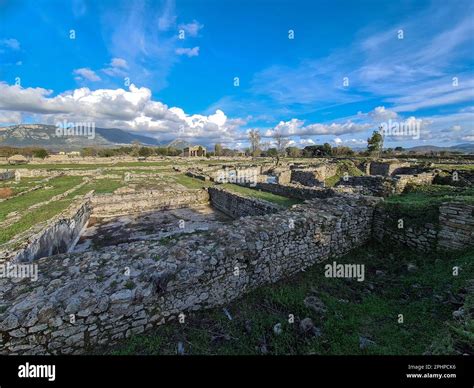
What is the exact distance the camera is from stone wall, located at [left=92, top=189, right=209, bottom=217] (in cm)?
1486

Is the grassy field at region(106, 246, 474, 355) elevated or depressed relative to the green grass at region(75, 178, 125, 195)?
depressed

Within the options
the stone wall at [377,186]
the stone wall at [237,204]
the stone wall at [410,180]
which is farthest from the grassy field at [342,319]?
the stone wall at [410,180]

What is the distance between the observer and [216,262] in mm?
5129

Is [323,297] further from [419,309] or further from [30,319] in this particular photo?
[30,319]

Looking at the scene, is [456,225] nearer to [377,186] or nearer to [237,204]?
[377,186]

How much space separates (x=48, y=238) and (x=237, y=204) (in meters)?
9.28

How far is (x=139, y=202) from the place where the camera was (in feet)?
51.4

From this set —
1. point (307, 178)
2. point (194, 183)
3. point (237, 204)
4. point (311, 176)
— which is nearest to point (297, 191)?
point (237, 204)

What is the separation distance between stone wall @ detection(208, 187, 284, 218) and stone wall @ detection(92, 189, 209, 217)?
1832 millimetres

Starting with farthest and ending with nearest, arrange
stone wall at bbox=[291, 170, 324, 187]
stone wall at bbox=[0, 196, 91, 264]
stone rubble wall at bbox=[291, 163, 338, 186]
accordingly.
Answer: stone rubble wall at bbox=[291, 163, 338, 186]
stone wall at bbox=[291, 170, 324, 187]
stone wall at bbox=[0, 196, 91, 264]

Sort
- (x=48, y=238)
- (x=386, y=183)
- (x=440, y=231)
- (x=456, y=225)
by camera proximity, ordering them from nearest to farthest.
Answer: (x=456, y=225) < (x=440, y=231) < (x=48, y=238) < (x=386, y=183)

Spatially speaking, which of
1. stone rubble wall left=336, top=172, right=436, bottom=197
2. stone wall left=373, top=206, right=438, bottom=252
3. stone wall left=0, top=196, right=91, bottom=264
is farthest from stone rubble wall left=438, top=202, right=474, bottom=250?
stone wall left=0, top=196, right=91, bottom=264

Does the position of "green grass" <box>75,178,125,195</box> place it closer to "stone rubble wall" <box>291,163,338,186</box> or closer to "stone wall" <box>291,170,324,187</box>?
"stone wall" <box>291,170,324,187</box>
